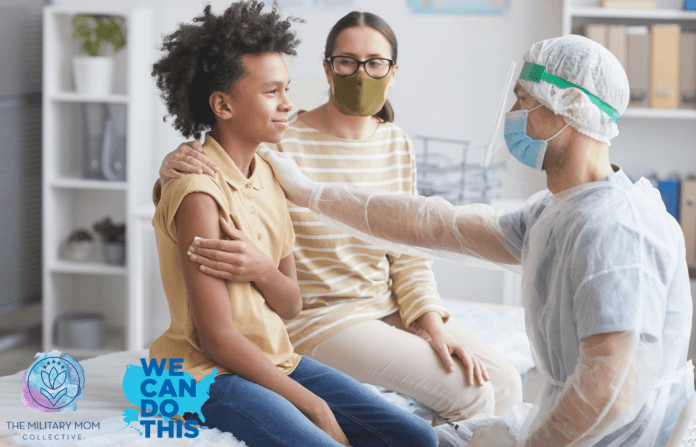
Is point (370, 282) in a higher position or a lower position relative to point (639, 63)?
lower

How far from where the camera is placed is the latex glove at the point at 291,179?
144 cm

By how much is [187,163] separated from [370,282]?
54cm

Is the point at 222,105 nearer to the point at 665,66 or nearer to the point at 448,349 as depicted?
the point at 448,349

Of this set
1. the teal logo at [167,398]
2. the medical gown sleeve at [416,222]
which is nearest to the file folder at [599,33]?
the medical gown sleeve at [416,222]

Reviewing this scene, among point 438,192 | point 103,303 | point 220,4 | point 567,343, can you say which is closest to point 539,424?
point 567,343

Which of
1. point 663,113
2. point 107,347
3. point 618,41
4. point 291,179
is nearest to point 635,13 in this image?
point 618,41

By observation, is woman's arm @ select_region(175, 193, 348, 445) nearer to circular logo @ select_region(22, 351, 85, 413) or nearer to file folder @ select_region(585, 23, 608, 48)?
circular logo @ select_region(22, 351, 85, 413)

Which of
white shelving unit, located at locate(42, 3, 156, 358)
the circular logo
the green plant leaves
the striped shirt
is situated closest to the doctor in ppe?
the striped shirt

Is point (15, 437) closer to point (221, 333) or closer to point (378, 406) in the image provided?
point (221, 333)

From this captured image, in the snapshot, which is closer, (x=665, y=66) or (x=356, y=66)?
(x=356, y=66)

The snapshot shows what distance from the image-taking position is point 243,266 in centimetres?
119

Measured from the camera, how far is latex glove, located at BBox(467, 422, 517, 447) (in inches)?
46.3

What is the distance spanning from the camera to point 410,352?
1.46 m

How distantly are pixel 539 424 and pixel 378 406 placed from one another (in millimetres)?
306
